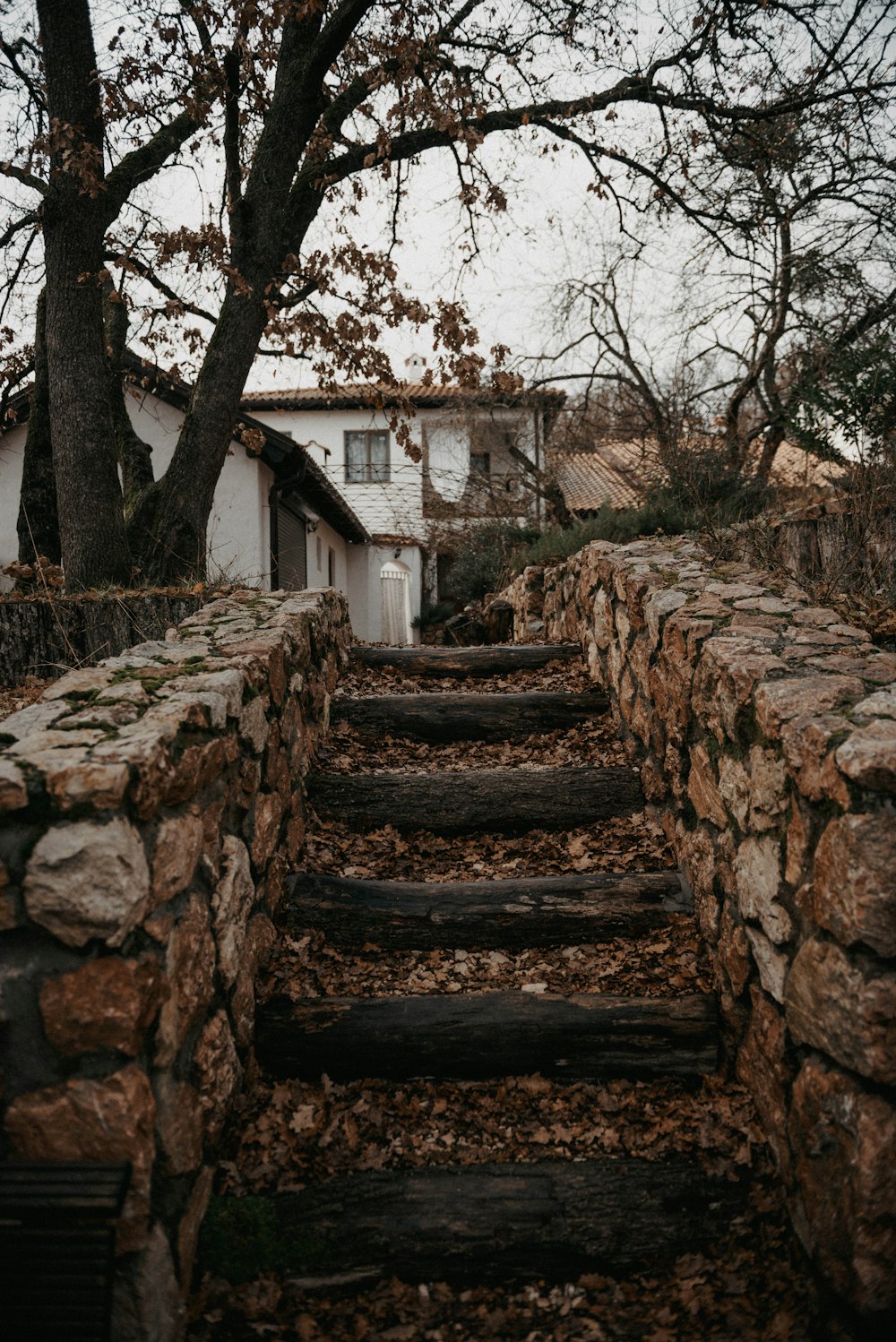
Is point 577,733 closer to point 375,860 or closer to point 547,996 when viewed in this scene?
→ point 375,860

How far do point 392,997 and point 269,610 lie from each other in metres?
2.03

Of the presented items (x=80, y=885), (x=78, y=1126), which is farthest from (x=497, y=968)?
(x=80, y=885)

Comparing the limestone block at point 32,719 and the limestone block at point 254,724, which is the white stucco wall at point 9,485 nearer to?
the limestone block at point 254,724

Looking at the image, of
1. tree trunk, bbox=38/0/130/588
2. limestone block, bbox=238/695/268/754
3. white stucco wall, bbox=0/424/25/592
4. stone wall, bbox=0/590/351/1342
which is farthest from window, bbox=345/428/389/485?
stone wall, bbox=0/590/351/1342

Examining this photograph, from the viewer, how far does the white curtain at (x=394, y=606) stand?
18.9 meters

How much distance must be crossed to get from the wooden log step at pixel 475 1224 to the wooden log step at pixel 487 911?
82 centimetres

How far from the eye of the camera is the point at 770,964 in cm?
236

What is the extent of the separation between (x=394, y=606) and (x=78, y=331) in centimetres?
1275

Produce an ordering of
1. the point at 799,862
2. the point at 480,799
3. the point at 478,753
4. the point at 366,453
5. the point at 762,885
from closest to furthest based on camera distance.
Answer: the point at 799,862, the point at 762,885, the point at 480,799, the point at 478,753, the point at 366,453

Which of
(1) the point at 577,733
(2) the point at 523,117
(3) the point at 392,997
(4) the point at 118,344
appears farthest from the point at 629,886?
(4) the point at 118,344

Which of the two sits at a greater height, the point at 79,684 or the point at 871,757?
the point at 79,684

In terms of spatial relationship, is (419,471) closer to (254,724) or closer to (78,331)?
(78,331)

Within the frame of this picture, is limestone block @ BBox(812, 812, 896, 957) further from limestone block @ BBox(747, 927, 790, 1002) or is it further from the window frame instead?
the window frame

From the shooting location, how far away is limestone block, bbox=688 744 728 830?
2840 millimetres
